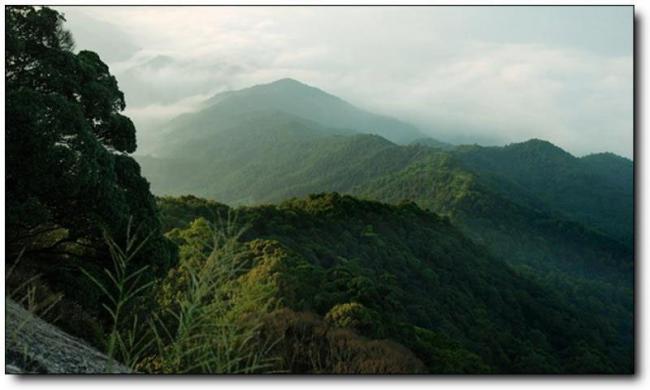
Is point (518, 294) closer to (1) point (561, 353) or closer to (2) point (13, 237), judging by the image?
(1) point (561, 353)

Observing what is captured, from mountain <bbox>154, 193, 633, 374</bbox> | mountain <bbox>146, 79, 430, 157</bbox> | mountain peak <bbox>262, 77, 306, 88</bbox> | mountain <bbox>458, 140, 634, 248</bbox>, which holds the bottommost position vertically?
mountain <bbox>154, 193, 633, 374</bbox>

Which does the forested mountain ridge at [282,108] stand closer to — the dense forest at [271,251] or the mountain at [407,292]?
the dense forest at [271,251]

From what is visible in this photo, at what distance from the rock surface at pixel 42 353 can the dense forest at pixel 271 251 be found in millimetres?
231

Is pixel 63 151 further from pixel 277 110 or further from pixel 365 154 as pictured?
pixel 365 154

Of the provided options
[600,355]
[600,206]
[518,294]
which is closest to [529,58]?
[600,206]

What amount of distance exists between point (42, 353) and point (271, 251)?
4660mm

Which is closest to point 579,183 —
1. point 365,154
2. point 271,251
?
point 271,251

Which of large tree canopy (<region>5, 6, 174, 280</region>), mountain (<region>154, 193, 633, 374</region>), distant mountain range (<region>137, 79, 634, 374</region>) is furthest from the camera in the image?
distant mountain range (<region>137, 79, 634, 374</region>)

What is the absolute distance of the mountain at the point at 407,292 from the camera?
18.3 ft

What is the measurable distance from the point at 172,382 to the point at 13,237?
85.3 inches

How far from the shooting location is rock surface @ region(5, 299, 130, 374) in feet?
14.8

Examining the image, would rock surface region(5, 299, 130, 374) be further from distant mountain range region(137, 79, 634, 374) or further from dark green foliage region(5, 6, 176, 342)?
distant mountain range region(137, 79, 634, 374)

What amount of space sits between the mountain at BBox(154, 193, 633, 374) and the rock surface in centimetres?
137

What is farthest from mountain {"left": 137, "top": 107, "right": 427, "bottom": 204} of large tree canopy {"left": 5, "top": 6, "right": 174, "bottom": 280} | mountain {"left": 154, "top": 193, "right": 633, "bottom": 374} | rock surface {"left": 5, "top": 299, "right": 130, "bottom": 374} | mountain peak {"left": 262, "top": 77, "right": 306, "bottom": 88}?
rock surface {"left": 5, "top": 299, "right": 130, "bottom": 374}
